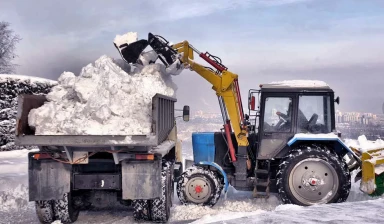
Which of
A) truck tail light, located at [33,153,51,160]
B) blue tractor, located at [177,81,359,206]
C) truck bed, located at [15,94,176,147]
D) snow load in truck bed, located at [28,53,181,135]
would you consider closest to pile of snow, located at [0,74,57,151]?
snow load in truck bed, located at [28,53,181,135]

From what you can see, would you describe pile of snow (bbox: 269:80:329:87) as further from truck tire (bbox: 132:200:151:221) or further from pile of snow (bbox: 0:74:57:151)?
pile of snow (bbox: 0:74:57:151)

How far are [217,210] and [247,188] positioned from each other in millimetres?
923

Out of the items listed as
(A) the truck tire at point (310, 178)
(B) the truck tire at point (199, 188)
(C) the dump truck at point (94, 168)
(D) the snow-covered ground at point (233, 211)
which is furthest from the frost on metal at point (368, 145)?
(C) the dump truck at point (94, 168)

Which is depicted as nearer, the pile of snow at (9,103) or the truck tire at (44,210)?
the truck tire at (44,210)

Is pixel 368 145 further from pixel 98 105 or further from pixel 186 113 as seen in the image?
pixel 98 105

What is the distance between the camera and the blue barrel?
Answer: 907cm

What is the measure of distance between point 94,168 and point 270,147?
11.9 ft

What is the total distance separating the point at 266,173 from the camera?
868cm

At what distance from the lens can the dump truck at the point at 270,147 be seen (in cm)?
812

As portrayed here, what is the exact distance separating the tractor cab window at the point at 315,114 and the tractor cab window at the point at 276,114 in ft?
0.91

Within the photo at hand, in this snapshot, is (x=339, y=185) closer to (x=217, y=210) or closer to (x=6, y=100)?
(x=217, y=210)

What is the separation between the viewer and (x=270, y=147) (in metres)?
8.66

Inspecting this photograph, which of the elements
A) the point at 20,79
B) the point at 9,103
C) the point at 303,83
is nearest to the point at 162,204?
the point at 303,83

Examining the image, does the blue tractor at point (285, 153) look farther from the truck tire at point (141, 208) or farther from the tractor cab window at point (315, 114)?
the truck tire at point (141, 208)
